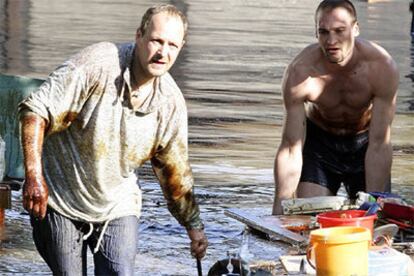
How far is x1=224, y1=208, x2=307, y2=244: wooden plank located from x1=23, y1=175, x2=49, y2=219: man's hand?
138 cm

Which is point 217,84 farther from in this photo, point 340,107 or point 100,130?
point 100,130

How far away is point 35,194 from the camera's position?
5.13 metres

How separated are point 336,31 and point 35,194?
106 inches

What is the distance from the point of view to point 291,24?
2853 centimetres

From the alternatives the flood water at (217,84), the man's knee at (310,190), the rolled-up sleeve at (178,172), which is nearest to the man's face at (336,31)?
the man's knee at (310,190)

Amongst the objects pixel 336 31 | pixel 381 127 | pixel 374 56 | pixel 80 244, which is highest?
pixel 336 31

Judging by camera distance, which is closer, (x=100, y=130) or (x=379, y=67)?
(x=100, y=130)

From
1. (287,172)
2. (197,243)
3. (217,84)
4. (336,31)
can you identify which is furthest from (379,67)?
(217,84)

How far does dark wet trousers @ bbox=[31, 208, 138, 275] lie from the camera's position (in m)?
5.59

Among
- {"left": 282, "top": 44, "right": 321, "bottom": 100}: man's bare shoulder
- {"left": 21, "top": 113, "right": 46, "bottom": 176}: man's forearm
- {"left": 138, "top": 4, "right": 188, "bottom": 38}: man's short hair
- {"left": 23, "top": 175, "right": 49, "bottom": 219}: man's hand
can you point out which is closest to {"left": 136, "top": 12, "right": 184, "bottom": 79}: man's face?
{"left": 138, "top": 4, "right": 188, "bottom": 38}: man's short hair

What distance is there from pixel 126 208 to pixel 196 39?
18171 mm

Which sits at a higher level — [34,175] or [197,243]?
[34,175]

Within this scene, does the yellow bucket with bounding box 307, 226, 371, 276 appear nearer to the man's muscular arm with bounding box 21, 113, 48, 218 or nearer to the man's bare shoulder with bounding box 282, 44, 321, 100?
the man's muscular arm with bounding box 21, 113, 48, 218

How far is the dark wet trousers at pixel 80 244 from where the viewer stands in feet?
18.3
